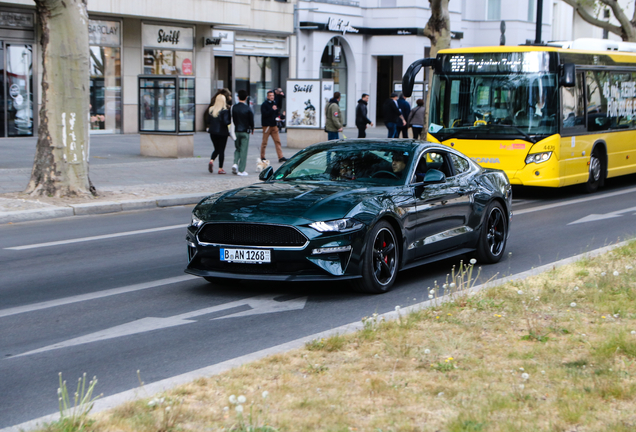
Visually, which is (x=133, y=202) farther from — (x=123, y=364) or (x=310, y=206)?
(x=123, y=364)

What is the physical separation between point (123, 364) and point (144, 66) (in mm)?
28112

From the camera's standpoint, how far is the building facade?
23.5 meters

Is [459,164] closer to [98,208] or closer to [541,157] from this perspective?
[98,208]

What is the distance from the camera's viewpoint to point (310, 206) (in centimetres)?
780

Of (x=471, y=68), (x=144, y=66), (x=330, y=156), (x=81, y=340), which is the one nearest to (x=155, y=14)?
(x=144, y=66)

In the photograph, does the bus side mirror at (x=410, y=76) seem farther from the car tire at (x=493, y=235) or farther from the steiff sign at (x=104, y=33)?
the steiff sign at (x=104, y=33)

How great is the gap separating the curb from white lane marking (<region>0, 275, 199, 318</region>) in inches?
212

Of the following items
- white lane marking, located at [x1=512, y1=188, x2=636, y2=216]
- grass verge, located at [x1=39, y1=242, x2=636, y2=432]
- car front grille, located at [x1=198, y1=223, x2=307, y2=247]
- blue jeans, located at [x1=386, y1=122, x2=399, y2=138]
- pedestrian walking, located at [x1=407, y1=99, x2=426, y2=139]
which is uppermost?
pedestrian walking, located at [x1=407, y1=99, x2=426, y2=139]

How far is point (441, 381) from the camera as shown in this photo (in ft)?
16.6

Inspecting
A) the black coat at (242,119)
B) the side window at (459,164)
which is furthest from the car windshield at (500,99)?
the side window at (459,164)

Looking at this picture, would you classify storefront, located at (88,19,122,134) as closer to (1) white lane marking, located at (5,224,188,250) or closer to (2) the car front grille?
(1) white lane marking, located at (5,224,188,250)

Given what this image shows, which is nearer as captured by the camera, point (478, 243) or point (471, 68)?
point (478, 243)

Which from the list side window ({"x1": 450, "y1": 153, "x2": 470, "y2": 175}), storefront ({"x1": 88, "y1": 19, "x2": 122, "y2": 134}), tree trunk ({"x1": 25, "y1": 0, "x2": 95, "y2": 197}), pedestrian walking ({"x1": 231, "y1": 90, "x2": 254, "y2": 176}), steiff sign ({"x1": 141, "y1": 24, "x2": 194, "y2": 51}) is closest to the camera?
side window ({"x1": 450, "y1": 153, "x2": 470, "y2": 175})

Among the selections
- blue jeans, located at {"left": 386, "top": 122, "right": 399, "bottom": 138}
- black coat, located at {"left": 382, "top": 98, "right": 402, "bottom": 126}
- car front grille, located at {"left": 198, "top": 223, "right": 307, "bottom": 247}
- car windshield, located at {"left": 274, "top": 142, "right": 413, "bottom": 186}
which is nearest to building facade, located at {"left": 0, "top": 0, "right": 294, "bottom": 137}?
black coat, located at {"left": 382, "top": 98, "right": 402, "bottom": 126}
